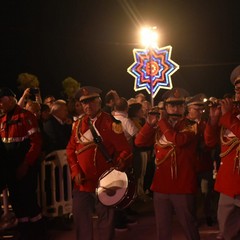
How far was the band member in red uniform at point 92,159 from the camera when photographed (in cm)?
536

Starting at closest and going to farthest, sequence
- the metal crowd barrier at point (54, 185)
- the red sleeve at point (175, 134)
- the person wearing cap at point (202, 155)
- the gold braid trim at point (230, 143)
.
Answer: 1. the gold braid trim at point (230, 143)
2. the red sleeve at point (175, 134)
3. the person wearing cap at point (202, 155)
4. the metal crowd barrier at point (54, 185)

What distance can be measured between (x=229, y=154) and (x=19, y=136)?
3193 millimetres

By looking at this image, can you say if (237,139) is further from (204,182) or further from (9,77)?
(9,77)

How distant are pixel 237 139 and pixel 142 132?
1401mm

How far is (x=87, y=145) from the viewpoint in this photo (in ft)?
17.7

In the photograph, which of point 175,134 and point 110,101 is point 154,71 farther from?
point 175,134

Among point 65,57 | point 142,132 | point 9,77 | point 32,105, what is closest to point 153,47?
point 32,105

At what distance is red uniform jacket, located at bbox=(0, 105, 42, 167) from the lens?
6.30 metres

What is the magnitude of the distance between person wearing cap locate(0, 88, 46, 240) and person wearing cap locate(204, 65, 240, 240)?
9.47 feet

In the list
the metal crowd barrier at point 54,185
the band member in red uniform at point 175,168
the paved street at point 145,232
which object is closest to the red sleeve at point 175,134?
the band member in red uniform at point 175,168

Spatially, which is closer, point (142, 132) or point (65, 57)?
point (142, 132)

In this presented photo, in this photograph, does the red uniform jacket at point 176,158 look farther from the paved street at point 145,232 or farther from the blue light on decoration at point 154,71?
the blue light on decoration at point 154,71

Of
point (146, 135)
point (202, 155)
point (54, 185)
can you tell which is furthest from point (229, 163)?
point (54, 185)

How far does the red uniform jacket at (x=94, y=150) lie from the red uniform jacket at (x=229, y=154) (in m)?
1.30
